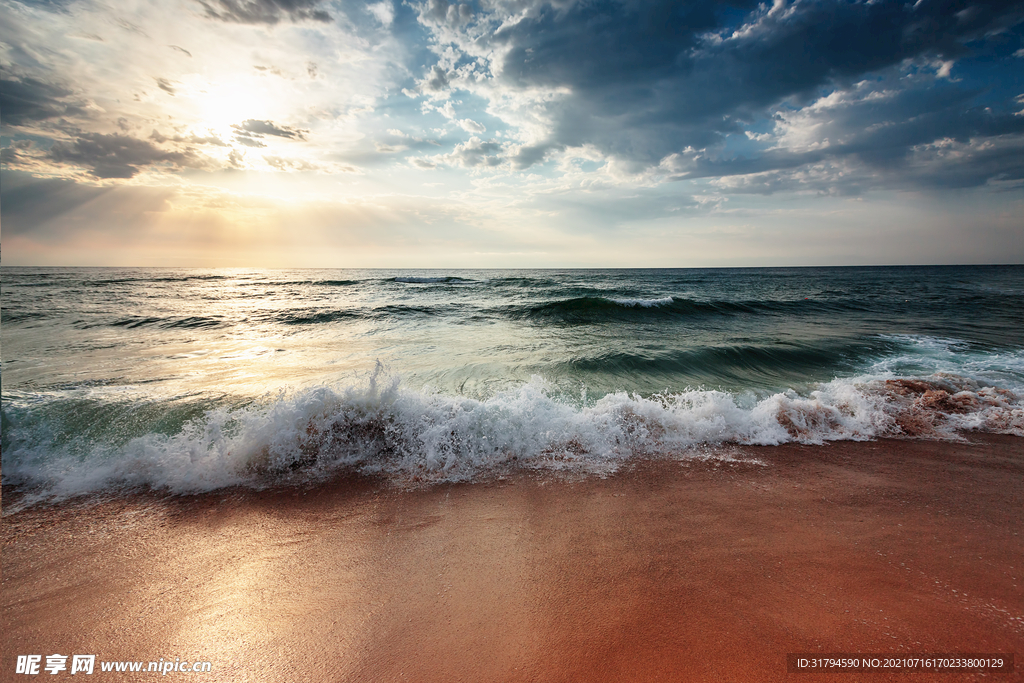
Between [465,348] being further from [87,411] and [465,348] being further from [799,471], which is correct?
[799,471]

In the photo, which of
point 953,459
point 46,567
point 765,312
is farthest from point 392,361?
point 765,312

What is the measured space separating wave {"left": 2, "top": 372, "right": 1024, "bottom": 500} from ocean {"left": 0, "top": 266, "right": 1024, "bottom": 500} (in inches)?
0.8

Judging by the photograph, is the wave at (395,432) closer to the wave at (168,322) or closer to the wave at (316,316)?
the wave at (168,322)

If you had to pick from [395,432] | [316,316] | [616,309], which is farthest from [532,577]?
[616,309]

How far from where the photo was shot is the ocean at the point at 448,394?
3930 mm

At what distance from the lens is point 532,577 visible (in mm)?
2436

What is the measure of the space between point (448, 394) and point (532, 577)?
12.2 feet

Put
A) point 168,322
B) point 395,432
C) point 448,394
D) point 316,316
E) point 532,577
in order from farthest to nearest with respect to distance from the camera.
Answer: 1. point 316,316
2. point 168,322
3. point 448,394
4. point 395,432
5. point 532,577

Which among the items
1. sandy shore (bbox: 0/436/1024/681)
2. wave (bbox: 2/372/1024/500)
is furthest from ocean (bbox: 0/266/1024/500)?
sandy shore (bbox: 0/436/1024/681)

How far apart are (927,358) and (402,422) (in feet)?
36.1

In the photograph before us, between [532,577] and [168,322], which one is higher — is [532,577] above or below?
above

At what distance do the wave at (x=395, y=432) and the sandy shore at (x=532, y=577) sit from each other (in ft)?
1.17

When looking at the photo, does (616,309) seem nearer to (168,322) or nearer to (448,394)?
(448,394)

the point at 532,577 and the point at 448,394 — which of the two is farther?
the point at 448,394
